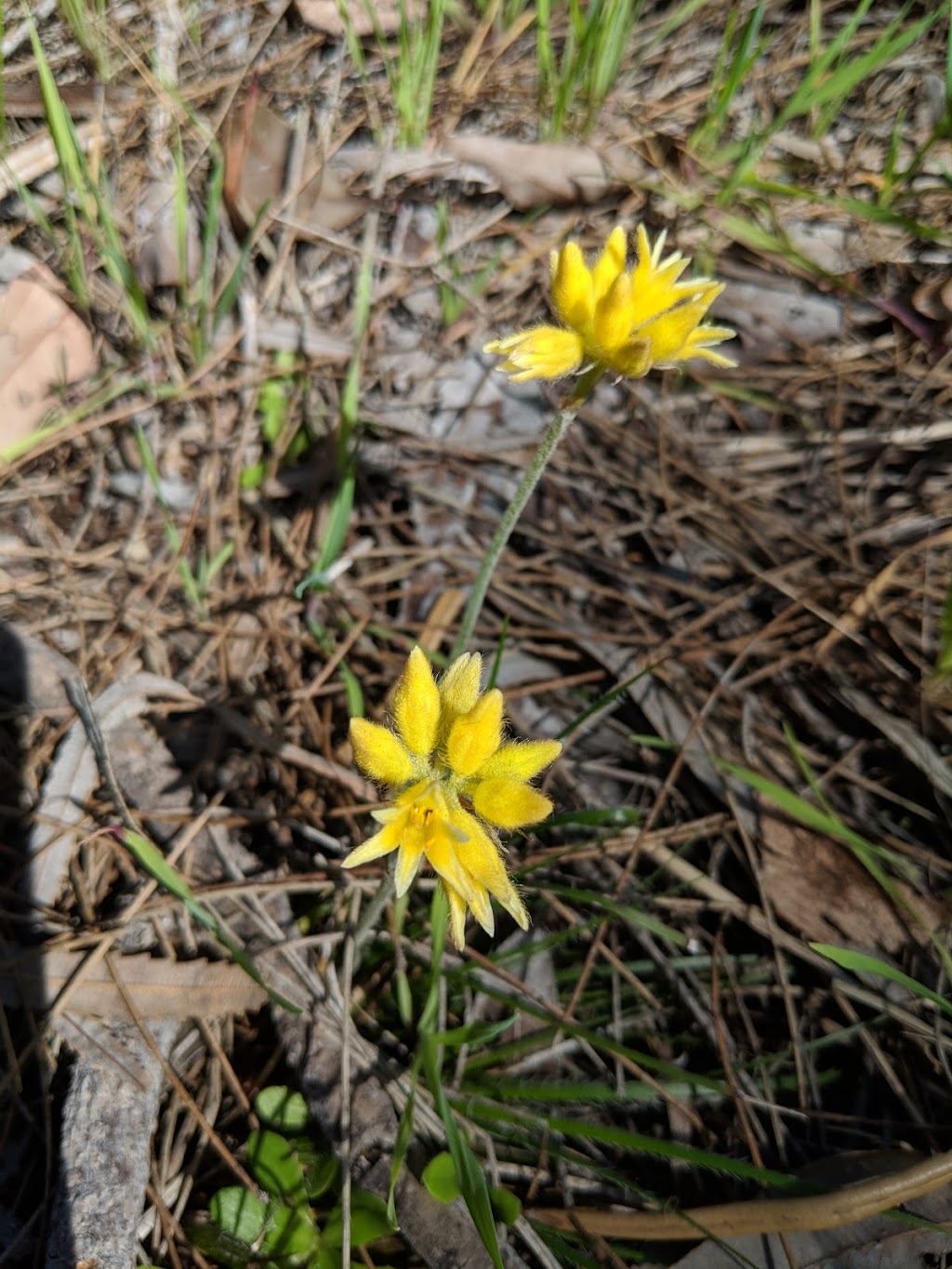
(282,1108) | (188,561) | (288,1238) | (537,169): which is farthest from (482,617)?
(537,169)

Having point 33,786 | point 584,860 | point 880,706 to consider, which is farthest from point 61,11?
point 880,706

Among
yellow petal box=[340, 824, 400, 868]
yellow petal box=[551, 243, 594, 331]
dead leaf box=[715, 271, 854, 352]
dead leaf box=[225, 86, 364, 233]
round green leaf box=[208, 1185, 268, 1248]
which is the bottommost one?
round green leaf box=[208, 1185, 268, 1248]

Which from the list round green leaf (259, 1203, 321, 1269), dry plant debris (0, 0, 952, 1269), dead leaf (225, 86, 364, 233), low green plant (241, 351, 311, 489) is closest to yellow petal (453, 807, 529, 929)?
dry plant debris (0, 0, 952, 1269)

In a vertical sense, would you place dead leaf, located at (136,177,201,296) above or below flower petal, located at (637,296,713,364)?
below

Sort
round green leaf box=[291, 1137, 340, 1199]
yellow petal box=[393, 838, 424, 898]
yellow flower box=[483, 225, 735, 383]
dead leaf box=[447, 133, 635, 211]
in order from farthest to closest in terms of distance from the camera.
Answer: dead leaf box=[447, 133, 635, 211] → round green leaf box=[291, 1137, 340, 1199] → yellow flower box=[483, 225, 735, 383] → yellow petal box=[393, 838, 424, 898]

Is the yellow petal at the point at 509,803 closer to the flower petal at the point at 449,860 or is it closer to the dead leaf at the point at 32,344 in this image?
the flower petal at the point at 449,860

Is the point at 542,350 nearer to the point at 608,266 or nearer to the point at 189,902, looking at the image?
the point at 608,266

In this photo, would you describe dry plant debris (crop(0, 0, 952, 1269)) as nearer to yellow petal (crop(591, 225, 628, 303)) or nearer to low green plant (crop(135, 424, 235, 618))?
low green plant (crop(135, 424, 235, 618))

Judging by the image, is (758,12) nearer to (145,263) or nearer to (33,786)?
(145,263)
